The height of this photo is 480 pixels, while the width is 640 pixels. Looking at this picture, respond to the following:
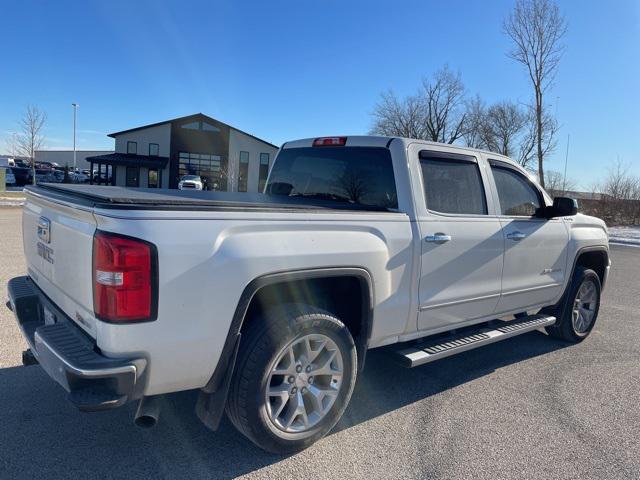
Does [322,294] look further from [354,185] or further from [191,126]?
[191,126]

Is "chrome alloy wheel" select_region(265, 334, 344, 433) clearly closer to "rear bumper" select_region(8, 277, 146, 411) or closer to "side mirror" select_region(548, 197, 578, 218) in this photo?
"rear bumper" select_region(8, 277, 146, 411)

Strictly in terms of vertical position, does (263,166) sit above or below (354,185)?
above

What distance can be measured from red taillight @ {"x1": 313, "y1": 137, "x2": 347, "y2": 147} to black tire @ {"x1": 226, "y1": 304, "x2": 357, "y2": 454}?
1.74 meters

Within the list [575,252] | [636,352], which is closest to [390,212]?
[575,252]

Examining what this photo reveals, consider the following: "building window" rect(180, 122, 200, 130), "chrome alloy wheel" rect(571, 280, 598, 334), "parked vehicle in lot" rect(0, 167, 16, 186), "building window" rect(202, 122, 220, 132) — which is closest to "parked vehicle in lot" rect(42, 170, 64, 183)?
"parked vehicle in lot" rect(0, 167, 16, 186)

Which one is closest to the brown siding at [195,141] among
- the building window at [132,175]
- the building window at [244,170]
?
the building window at [244,170]

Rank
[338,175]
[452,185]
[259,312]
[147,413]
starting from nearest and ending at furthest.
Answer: [147,413], [259,312], [452,185], [338,175]

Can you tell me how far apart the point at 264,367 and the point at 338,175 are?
1.93 meters

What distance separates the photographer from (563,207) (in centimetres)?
458

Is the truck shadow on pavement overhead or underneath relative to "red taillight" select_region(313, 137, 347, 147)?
underneath

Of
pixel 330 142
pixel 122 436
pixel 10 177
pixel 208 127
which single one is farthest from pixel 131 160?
pixel 122 436

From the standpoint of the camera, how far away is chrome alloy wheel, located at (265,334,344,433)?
289 centimetres

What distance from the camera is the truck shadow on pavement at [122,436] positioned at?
9.00 feet

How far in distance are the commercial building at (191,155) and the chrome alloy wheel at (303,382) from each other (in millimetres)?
39111
